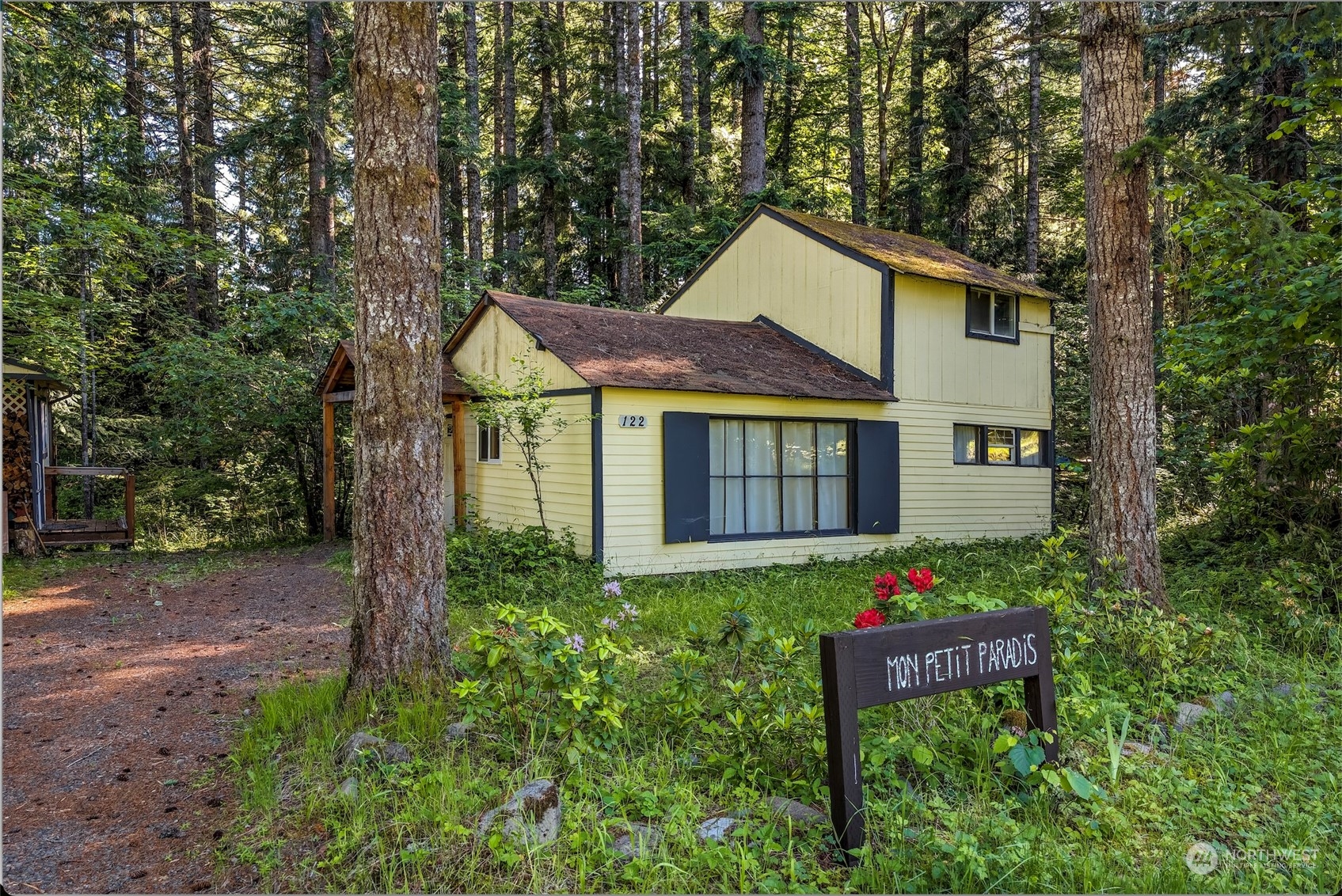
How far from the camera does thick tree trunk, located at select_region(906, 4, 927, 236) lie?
17.2m

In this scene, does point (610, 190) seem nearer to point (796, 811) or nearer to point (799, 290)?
point (799, 290)

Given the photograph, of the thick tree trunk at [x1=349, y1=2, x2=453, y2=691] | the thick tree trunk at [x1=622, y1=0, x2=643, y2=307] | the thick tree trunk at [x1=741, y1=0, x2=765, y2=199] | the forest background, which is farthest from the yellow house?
the thick tree trunk at [x1=349, y1=2, x2=453, y2=691]

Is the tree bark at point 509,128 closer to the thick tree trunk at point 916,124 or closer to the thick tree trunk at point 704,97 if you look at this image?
the thick tree trunk at point 704,97

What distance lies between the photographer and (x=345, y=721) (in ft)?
11.7

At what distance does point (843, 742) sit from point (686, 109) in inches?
673

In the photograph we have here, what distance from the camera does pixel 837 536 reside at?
383 inches

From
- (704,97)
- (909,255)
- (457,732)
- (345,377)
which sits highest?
(704,97)

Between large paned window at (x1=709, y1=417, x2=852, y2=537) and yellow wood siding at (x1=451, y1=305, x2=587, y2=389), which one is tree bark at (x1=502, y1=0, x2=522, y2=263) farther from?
large paned window at (x1=709, y1=417, x2=852, y2=537)

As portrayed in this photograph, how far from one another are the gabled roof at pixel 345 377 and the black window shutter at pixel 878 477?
5.31 meters

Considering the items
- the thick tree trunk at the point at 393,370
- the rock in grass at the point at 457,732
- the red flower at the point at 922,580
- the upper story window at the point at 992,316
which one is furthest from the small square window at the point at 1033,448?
the rock in grass at the point at 457,732

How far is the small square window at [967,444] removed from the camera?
11185 millimetres

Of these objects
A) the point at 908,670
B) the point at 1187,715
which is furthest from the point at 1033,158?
the point at 908,670

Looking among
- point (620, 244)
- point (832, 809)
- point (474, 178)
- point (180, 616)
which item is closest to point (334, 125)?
point (474, 178)

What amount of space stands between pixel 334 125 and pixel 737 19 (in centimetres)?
1074
